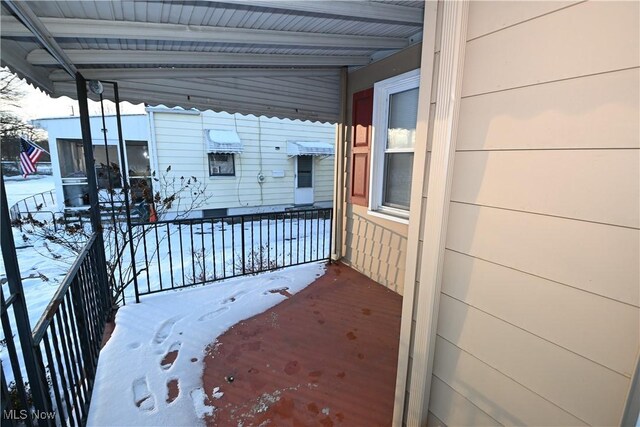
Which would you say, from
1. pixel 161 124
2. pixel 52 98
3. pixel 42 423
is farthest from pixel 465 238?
pixel 161 124

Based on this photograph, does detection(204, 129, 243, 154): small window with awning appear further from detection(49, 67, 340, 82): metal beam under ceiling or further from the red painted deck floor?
the red painted deck floor

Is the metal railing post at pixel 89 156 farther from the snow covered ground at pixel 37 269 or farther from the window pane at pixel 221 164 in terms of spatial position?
the window pane at pixel 221 164

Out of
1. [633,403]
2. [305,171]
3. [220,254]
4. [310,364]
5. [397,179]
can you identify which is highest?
[397,179]

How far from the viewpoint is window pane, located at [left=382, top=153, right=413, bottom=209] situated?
3.01 m

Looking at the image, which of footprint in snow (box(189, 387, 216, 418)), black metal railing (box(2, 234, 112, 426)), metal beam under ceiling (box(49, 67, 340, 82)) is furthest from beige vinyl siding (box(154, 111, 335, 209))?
footprint in snow (box(189, 387, 216, 418))

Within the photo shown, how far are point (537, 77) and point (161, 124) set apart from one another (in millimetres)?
6950

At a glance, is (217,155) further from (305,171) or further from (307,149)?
(305,171)

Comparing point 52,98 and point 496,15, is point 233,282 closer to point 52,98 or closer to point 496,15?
point 52,98

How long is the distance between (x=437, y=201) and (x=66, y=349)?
1.90m

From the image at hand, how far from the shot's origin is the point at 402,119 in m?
2.98

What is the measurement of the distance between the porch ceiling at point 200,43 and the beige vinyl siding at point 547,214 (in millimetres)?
1135

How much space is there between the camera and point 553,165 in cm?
85

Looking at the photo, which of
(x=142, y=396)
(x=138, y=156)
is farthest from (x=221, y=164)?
(x=142, y=396)

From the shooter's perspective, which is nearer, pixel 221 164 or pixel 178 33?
pixel 178 33
